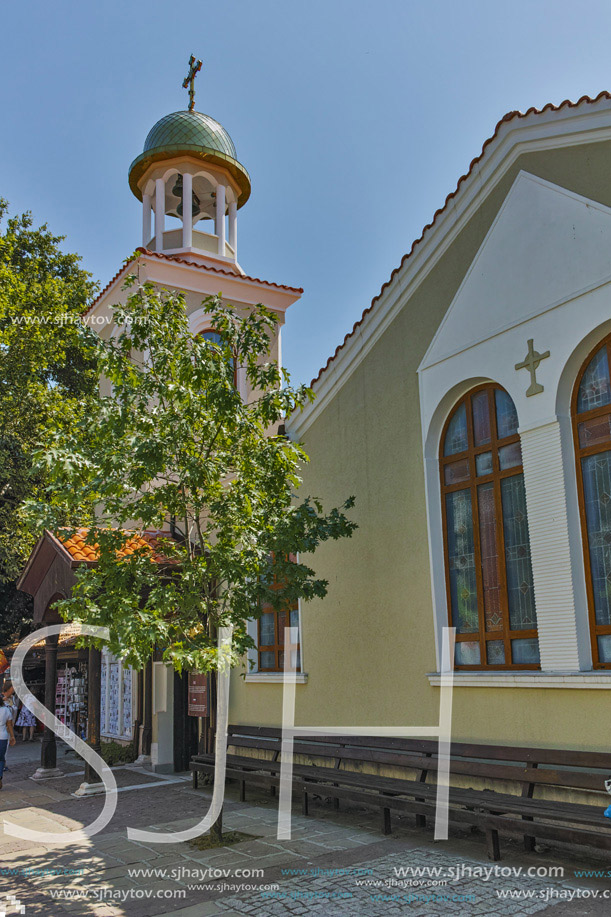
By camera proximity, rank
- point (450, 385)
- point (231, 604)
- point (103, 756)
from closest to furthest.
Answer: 1. point (231, 604)
2. point (450, 385)
3. point (103, 756)

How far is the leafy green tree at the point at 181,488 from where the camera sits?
655 centimetres

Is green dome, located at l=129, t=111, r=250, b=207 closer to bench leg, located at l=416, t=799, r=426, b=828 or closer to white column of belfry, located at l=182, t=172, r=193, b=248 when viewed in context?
white column of belfry, located at l=182, t=172, r=193, b=248

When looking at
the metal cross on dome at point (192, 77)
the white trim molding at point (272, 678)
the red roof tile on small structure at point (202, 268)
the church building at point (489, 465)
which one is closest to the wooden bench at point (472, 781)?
the church building at point (489, 465)

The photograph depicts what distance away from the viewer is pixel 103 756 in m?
12.7

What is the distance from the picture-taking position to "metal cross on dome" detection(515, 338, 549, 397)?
6945mm

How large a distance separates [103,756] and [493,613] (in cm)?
831

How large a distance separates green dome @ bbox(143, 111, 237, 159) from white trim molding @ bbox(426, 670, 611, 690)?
11.9m

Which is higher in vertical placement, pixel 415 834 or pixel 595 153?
pixel 595 153

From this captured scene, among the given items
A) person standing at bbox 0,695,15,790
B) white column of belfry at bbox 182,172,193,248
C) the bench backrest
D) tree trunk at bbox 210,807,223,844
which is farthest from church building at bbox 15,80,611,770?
white column of belfry at bbox 182,172,193,248

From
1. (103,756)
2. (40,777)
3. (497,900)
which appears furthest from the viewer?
(103,756)

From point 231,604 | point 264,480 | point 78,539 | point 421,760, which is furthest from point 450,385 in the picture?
point 78,539

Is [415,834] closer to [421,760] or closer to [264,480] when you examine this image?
[421,760]

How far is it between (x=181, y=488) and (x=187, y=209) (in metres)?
9.74

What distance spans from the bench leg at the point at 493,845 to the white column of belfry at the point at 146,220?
13094 millimetres
